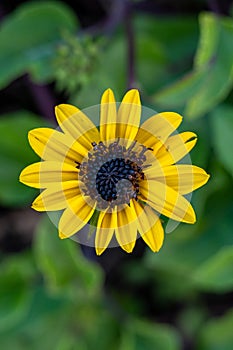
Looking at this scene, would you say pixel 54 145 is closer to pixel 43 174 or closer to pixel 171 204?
pixel 43 174

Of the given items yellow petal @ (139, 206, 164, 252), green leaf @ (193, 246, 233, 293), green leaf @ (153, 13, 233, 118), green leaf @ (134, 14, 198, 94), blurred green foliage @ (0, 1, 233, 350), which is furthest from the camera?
green leaf @ (134, 14, 198, 94)

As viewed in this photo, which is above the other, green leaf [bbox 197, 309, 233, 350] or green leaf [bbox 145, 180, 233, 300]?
green leaf [bbox 145, 180, 233, 300]

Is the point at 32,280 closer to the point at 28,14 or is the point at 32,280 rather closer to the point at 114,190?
the point at 28,14

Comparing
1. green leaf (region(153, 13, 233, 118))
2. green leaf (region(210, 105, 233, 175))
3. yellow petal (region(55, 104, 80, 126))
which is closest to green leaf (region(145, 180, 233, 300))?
green leaf (region(210, 105, 233, 175))

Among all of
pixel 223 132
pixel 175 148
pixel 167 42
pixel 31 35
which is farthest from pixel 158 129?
pixel 167 42

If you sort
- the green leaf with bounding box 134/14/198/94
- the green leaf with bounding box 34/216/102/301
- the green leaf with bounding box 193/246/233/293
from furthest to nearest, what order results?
1. the green leaf with bounding box 134/14/198/94
2. the green leaf with bounding box 34/216/102/301
3. the green leaf with bounding box 193/246/233/293

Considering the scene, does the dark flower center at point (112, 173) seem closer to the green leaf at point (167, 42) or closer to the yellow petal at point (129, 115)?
the yellow petal at point (129, 115)

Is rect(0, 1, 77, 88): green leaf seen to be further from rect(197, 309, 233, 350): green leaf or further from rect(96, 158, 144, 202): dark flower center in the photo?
rect(197, 309, 233, 350): green leaf

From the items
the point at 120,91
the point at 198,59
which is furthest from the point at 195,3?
the point at 198,59
